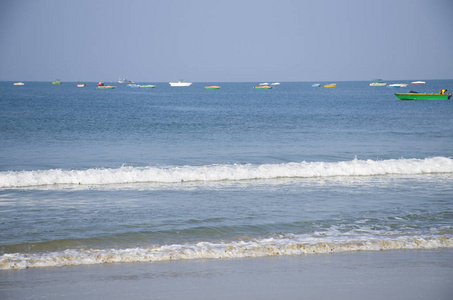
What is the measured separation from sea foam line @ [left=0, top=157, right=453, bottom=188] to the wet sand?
834 cm

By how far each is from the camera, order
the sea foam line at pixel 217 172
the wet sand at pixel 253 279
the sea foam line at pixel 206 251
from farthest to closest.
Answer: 1. the sea foam line at pixel 217 172
2. the sea foam line at pixel 206 251
3. the wet sand at pixel 253 279

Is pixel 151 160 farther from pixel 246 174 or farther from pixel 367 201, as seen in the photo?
pixel 367 201

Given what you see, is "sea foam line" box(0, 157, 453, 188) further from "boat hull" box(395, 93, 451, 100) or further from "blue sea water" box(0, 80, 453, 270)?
"boat hull" box(395, 93, 451, 100)

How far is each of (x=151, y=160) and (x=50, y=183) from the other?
5488mm

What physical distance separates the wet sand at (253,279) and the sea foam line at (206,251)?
25cm

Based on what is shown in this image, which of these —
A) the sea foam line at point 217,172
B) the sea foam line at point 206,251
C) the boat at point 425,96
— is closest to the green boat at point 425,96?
the boat at point 425,96

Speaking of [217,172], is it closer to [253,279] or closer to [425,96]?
[253,279]

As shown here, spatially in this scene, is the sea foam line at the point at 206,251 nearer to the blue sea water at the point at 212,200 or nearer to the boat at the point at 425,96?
the blue sea water at the point at 212,200

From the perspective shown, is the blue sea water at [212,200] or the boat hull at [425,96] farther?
the boat hull at [425,96]

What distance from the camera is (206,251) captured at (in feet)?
29.2

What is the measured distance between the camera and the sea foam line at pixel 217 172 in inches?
632

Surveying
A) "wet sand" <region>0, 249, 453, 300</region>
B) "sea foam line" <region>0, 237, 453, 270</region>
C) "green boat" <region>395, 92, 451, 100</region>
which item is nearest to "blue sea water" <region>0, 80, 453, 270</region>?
"sea foam line" <region>0, 237, 453, 270</region>

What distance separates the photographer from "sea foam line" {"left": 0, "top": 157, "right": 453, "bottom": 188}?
16062mm

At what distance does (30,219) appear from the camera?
440 inches
